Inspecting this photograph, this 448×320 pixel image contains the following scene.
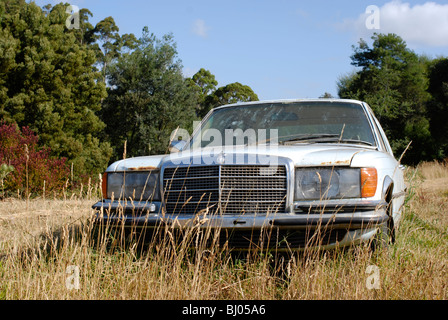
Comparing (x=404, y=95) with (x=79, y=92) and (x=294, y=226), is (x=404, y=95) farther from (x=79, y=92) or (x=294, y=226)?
(x=294, y=226)

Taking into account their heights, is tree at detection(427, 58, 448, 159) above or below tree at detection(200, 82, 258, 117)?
below

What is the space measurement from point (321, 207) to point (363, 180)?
0.34 m

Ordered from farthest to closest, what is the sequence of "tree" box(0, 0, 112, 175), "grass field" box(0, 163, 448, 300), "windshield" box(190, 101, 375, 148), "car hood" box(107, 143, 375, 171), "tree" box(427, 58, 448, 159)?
"tree" box(427, 58, 448, 159) → "tree" box(0, 0, 112, 175) → "windshield" box(190, 101, 375, 148) → "car hood" box(107, 143, 375, 171) → "grass field" box(0, 163, 448, 300)

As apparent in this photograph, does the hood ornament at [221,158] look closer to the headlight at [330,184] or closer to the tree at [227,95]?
the headlight at [330,184]

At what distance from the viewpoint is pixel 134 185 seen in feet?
11.0

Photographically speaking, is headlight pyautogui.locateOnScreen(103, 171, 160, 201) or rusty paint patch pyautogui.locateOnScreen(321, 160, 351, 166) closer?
rusty paint patch pyautogui.locateOnScreen(321, 160, 351, 166)

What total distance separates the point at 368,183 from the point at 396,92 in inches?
1459

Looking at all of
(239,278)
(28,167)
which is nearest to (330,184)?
(239,278)

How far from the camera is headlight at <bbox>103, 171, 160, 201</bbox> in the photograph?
3.25 metres

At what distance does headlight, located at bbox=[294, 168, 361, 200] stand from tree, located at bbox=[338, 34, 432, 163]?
32074 millimetres

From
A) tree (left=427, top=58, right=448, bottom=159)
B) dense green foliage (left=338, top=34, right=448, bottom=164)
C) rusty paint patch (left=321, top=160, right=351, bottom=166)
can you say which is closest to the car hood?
rusty paint patch (left=321, top=160, right=351, bottom=166)

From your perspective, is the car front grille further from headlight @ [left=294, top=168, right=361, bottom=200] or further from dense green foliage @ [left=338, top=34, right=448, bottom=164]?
dense green foliage @ [left=338, top=34, right=448, bottom=164]

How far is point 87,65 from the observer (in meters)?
29.6
